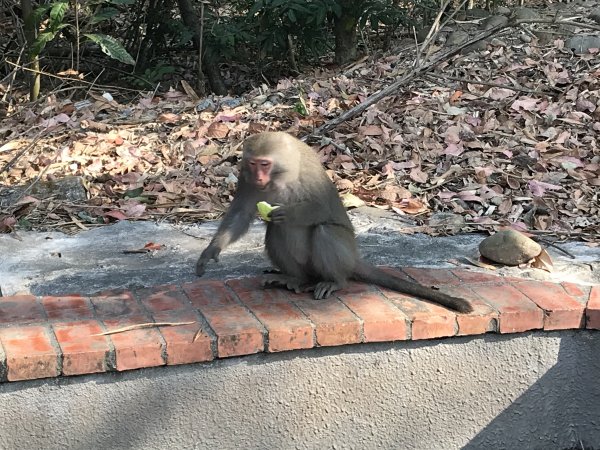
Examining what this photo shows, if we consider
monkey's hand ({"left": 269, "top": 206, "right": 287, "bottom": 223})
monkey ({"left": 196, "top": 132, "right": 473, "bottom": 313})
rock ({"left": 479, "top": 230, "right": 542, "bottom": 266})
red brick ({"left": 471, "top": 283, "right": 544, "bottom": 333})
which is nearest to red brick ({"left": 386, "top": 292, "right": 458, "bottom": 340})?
monkey ({"left": 196, "top": 132, "right": 473, "bottom": 313})

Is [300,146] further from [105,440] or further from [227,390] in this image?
[105,440]

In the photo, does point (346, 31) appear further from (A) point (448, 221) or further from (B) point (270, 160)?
(B) point (270, 160)

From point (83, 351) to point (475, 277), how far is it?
1804 mm

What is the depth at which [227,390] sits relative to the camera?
309 centimetres

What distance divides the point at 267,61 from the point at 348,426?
6037 mm

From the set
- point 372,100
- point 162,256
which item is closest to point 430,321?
point 162,256

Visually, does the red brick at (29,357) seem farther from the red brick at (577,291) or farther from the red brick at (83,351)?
the red brick at (577,291)

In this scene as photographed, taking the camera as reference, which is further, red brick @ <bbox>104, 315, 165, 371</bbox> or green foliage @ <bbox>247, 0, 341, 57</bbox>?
green foliage @ <bbox>247, 0, 341, 57</bbox>

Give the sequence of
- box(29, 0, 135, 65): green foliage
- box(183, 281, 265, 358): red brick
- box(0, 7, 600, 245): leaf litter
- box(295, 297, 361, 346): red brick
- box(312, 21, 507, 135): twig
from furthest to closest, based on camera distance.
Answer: box(29, 0, 135, 65): green foliage → box(312, 21, 507, 135): twig → box(0, 7, 600, 245): leaf litter → box(295, 297, 361, 346): red brick → box(183, 281, 265, 358): red brick

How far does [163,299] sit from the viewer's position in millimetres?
3363

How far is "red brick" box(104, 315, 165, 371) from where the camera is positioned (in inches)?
114

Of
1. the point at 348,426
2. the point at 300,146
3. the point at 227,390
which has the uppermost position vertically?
the point at 300,146

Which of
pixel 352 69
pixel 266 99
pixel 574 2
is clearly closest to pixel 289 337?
pixel 266 99

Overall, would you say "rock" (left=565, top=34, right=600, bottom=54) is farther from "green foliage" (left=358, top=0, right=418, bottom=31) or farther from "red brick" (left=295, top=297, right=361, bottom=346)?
"red brick" (left=295, top=297, right=361, bottom=346)
